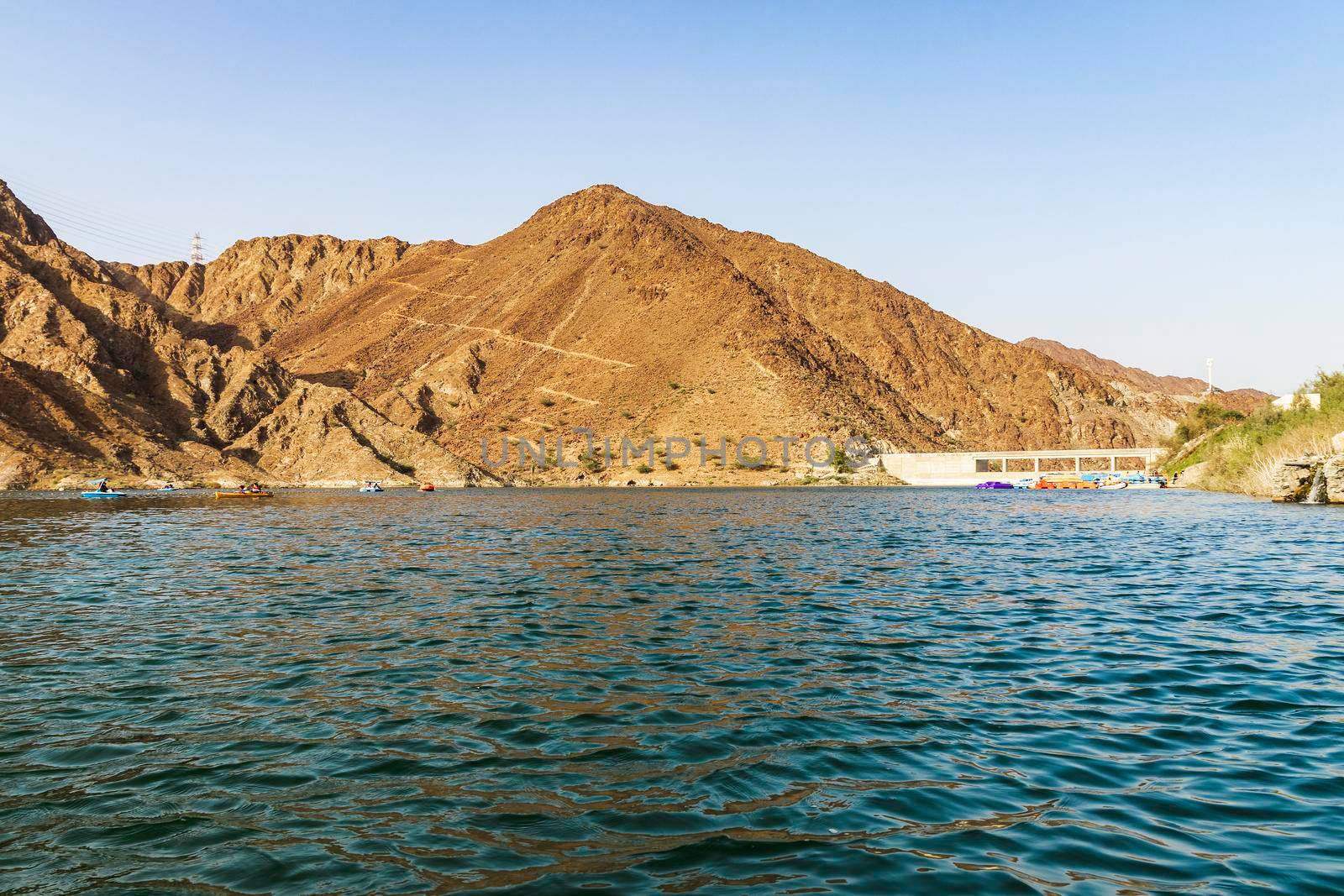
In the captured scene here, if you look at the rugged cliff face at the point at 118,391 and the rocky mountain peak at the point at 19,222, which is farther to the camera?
the rocky mountain peak at the point at 19,222

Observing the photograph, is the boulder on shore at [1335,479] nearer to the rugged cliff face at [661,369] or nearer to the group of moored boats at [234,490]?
the group of moored boats at [234,490]

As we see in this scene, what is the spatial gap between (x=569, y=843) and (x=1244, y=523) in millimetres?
40210

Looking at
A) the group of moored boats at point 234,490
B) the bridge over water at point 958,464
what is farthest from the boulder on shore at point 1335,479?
the bridge over water at point 958,464

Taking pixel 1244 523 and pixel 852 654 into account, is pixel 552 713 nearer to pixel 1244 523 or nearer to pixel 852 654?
pixel 852 654

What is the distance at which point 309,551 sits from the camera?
3097cm

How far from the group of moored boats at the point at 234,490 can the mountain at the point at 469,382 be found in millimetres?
3871

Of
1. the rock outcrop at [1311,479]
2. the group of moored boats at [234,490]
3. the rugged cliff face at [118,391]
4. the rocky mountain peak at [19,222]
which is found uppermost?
the rocky mountain peak at [19,222]

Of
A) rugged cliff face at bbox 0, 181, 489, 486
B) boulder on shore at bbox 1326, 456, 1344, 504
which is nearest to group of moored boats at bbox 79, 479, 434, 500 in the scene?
rugged cliff face at bbox 0, 181, 489, 486

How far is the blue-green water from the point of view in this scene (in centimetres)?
623

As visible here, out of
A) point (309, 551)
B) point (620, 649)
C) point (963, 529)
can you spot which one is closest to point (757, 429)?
point (963, 529)

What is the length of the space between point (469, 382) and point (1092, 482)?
4408 inches

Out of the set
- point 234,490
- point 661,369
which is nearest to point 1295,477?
point 234,490

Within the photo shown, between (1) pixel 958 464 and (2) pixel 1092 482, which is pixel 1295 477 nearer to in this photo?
(2) pixel 1092 482

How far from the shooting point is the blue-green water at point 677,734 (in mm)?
6227
